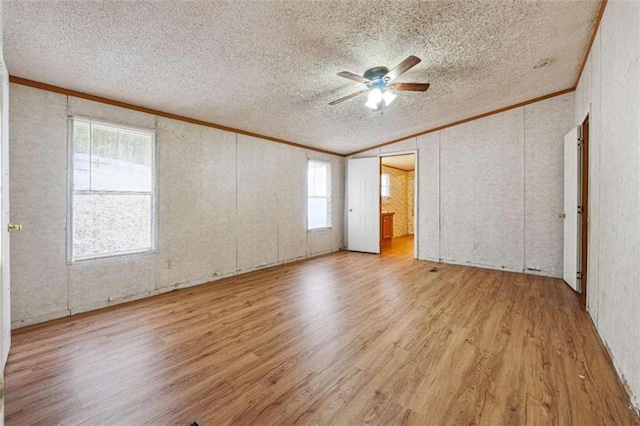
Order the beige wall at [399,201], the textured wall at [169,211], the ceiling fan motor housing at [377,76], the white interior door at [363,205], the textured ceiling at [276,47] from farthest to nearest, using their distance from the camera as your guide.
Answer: the beige wall at [399,201], the white interior door at [363,205], the ceiling fan motor housing at [377,76], the textured wall at [169,211], the textured ceiling at [276,47]

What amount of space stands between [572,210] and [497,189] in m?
1.30

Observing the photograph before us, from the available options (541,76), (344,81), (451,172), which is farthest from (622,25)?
(451,172)

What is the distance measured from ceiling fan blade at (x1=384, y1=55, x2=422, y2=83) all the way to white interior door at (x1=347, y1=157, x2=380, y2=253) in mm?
3727

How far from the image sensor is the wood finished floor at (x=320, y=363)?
172 centimetres

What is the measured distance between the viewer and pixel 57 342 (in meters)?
2.53

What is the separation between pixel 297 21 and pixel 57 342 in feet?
11.1

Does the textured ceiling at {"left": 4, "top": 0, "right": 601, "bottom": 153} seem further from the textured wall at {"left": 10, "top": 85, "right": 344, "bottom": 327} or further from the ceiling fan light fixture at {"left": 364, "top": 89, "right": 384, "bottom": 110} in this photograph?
the textured wall at {"left": 10, "top": 85, "right": 344, "bottom": 327}

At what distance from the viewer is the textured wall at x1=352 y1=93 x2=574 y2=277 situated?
15.1 feet

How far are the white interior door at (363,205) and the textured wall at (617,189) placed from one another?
3.95m

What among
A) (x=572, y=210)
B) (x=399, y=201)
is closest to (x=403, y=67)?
(x=572, y=210)

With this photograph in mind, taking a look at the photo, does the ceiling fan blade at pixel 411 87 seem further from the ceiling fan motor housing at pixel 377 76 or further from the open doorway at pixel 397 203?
the open doorway at pixel 397 203

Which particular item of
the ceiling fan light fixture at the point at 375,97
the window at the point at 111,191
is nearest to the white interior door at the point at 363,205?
the ceiling fan light fixture at the point at 375,97

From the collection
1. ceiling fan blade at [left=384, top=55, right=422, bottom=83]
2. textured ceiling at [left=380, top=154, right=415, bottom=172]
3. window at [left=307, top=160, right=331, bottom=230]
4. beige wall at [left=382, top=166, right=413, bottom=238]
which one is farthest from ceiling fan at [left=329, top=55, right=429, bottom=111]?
beige wall at [left=382, top=166, right=413, bottom=238]

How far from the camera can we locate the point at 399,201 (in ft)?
32.9
